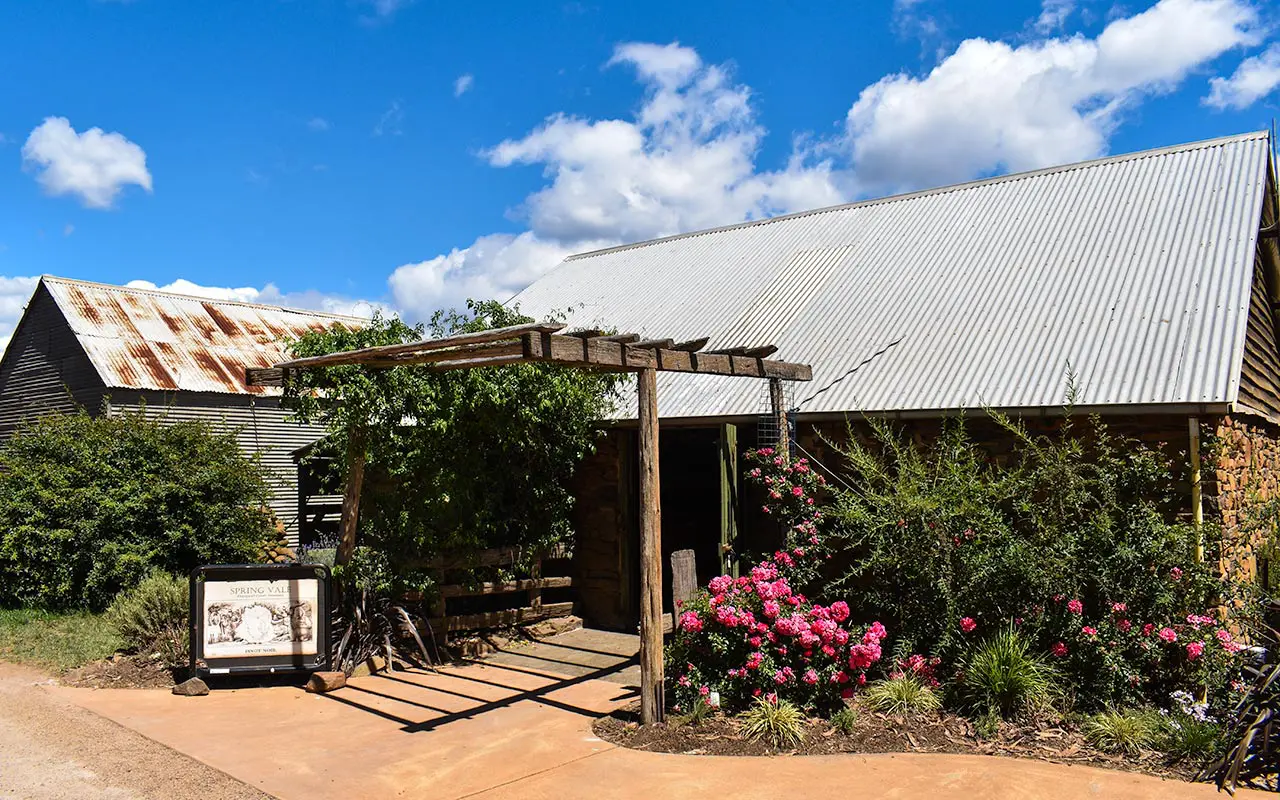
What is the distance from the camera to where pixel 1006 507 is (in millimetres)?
7941

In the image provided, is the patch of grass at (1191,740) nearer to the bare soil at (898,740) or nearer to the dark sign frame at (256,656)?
the bare soil at (898,740)

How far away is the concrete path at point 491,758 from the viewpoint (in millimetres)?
5570

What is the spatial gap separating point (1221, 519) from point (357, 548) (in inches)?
301

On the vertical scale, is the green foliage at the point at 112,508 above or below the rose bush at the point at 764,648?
above

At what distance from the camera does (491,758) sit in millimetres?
6367

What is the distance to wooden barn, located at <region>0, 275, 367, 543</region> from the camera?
1662 centimetres

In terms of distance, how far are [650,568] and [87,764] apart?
159 inches

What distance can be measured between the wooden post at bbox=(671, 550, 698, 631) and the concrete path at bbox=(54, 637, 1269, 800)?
902 mm

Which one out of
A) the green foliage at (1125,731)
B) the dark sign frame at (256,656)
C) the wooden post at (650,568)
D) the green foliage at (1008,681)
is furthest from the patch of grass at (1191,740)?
the dark sign frame at (256,656)

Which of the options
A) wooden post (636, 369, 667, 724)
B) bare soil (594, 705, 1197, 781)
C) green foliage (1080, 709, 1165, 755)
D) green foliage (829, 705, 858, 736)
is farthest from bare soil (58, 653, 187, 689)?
green foliage (1080, 709, 1165, 755)

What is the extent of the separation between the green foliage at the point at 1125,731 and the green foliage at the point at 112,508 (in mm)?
9468

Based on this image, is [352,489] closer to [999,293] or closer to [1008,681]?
[1008,681]

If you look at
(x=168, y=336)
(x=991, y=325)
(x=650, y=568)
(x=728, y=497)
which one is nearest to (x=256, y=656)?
(x=650, y=568)

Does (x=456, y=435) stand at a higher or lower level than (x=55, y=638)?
higher
